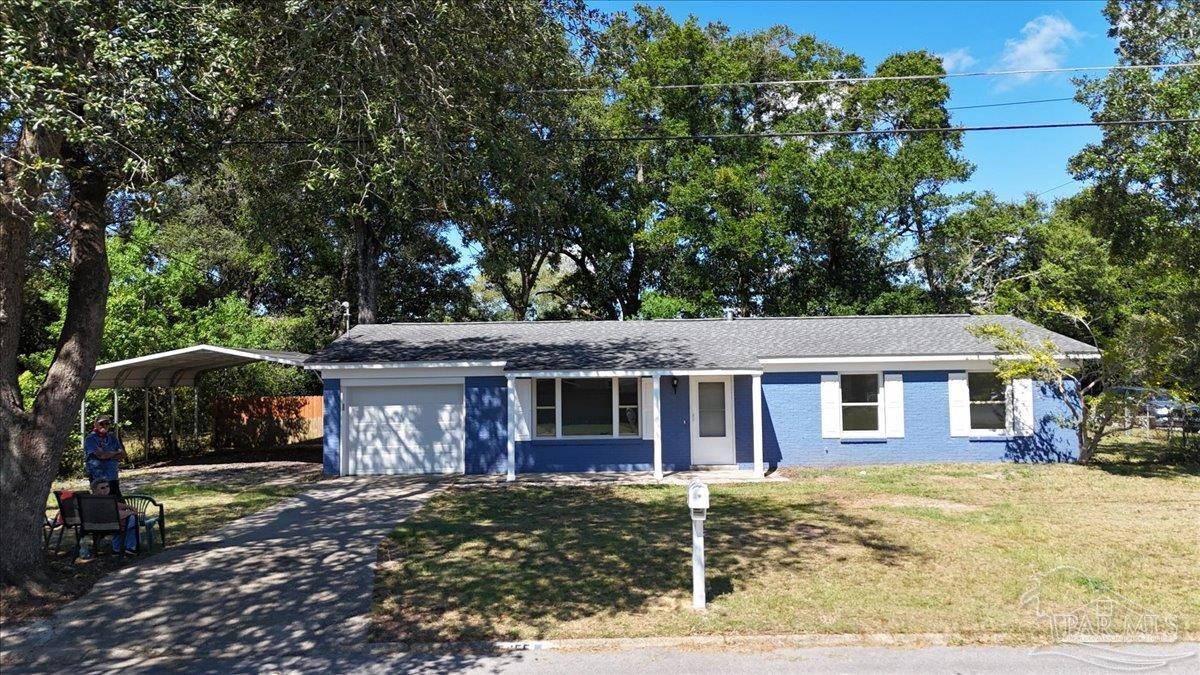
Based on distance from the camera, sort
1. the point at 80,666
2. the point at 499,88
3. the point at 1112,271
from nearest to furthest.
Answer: the point at 80,666 → the point at 499,88 → the point at 1112,271

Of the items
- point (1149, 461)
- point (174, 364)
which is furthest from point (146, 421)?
point (1149, 461)

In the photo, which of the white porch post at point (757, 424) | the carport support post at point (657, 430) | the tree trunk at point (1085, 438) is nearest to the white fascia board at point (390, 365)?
the carport support post at point (657, 430)

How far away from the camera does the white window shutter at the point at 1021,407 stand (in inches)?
685

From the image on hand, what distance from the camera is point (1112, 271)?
1194 inches

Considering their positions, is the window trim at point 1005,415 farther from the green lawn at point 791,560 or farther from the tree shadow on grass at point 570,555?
the tree shadow on grass at point 570,555

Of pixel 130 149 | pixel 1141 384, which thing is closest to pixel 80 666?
pixel 130 149

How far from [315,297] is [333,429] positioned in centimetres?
1709

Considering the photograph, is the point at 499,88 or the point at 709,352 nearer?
the point at 499,88

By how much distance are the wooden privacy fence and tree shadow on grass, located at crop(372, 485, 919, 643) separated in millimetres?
14863

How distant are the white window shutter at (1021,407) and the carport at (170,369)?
15677 millimetres

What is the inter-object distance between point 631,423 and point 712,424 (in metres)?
1.86

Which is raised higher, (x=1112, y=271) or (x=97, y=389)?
(x=1112, y=271)

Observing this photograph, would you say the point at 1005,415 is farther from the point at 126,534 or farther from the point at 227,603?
the point at 126,534

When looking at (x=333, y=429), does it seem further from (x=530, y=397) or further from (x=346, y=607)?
(x=346, y=607)
